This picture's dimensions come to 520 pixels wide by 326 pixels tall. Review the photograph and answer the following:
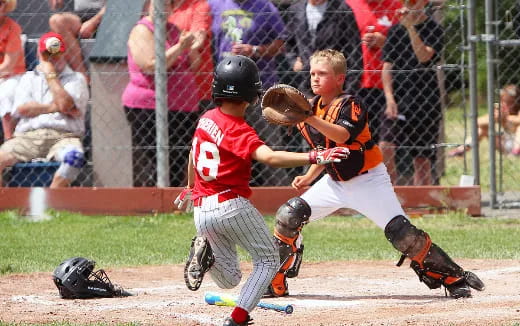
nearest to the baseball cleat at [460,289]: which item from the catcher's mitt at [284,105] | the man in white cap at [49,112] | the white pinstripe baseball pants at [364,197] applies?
the white pinstripe baseball pants at [364,197]

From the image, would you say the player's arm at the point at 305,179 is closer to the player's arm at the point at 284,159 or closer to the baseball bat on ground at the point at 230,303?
the baseball bat on ground at the point at 230,303

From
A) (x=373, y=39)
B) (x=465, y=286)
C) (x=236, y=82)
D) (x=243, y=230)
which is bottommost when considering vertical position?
(x=465, y=286)

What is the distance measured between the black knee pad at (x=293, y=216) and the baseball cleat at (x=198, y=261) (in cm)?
115

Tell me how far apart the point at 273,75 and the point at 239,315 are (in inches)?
200

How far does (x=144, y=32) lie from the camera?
10109 mm

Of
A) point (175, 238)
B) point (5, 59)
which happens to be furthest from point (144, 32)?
point (175, 238)

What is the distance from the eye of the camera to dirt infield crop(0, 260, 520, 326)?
5.66 metres

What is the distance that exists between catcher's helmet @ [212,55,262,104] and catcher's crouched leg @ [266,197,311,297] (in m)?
1.23

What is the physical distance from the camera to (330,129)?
5973 millimetres

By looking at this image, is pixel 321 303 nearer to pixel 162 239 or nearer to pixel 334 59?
pixel 334 59

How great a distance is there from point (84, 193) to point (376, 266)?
11.6 ft

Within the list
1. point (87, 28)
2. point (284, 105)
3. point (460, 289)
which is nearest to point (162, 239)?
point (87, 28)

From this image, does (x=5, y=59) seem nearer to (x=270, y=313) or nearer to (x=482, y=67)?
(x=270, y=313)

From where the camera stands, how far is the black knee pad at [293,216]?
6.46m
